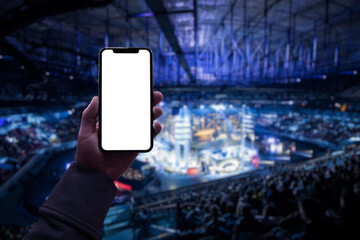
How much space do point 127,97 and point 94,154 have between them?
0.35 m

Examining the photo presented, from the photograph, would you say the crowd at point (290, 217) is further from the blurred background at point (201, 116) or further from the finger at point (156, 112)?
the finger at point (156, 112)

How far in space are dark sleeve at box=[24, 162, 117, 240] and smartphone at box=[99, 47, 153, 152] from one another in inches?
8.9

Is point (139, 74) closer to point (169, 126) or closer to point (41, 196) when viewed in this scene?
point (41, 196)

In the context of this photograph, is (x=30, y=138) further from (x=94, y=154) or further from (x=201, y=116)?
(x=94, y=154)

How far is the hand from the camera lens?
2.82ft

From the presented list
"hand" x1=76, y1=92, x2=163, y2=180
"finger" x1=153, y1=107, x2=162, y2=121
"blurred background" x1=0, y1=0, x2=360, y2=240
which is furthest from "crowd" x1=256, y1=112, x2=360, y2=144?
"hand" x1=76, y1=92, x2=163, y2=180

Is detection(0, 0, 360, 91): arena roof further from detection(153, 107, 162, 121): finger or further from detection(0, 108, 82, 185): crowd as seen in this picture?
detection(0, 108, 82, 185): crowd

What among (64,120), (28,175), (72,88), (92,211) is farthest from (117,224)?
(64,120)

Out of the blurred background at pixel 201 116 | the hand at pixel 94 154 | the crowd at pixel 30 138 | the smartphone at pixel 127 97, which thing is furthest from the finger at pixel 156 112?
the crowd at pixel 30 138

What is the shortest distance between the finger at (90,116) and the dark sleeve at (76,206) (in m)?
0.21

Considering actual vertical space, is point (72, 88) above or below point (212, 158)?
above

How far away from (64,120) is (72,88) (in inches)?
501

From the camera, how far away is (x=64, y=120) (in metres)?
18.6

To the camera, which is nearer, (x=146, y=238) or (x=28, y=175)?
(x=146, y=238)
